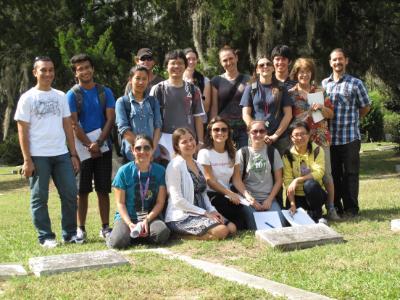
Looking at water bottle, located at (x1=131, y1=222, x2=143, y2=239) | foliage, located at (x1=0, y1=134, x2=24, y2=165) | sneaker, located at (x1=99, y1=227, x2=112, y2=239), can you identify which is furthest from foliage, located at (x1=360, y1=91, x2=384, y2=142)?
water bottle, located at (x1=131, y1=222, x2=143, y2=239)

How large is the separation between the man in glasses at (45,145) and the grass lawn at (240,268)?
0.39 metres

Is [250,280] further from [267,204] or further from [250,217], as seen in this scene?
[267,204]

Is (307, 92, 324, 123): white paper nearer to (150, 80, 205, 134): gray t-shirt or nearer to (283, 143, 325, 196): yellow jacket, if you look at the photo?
(283, 143, 325, 196): yellow jacket

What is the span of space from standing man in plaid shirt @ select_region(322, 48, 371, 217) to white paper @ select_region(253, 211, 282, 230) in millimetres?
1288

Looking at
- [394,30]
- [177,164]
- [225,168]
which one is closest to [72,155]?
[177,164]

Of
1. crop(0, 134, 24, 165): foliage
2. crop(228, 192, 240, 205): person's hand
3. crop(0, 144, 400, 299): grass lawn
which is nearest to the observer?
crop(0, 144, 400, 299): grass lawn

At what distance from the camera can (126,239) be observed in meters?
5.32

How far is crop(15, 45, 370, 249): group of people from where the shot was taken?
557cm

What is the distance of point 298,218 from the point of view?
237 inches

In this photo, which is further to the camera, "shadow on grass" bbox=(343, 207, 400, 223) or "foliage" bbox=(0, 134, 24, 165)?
"foliage" bbox=(0, 134, 24, 165)

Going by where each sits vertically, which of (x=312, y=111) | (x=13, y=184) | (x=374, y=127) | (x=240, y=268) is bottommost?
(x=13, y=184)

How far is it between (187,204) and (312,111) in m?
1.88

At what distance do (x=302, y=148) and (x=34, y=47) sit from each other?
13.6 meters

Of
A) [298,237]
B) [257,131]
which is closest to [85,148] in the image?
[257,131]
